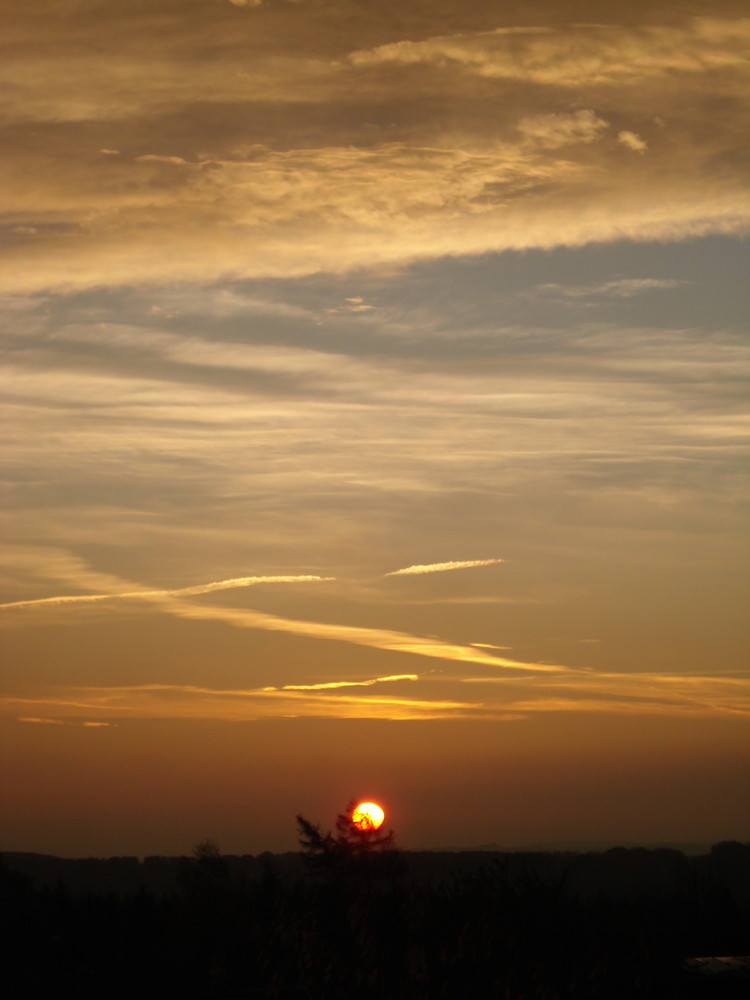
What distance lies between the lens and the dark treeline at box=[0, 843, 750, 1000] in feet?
57.9

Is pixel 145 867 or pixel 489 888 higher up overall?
pixel 145 867

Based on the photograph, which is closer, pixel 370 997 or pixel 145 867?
pixel 370 997

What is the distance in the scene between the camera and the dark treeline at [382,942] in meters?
17.6

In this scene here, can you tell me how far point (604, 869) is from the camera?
325ft

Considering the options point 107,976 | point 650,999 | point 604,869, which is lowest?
point 650,999

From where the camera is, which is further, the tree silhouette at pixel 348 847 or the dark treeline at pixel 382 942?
the tree silhouette at pixel 348 847

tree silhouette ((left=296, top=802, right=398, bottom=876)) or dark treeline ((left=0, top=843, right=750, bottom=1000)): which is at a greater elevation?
tree silhouette ((left=296, top=802, right=398, bottom=876))

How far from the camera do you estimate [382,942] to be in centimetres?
2022

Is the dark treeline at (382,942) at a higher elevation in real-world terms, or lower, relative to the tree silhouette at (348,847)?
lower

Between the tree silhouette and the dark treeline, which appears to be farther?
the tree silhouette

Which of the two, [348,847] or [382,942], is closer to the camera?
[382,942]

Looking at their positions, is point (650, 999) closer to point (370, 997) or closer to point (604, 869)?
point (370, 997)

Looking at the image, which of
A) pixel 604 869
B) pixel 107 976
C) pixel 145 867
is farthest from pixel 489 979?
pixel 145 867

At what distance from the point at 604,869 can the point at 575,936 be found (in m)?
82.5
